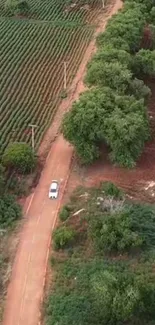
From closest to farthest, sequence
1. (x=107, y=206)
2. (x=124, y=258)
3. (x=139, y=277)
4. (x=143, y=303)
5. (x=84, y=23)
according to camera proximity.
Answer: (x=143, y=303) < (x=139, y=277) < (x=124, y=258) < (x=107, y=206) < (x=84, y=23)

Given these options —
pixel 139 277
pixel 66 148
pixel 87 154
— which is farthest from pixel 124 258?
pixel 66 148

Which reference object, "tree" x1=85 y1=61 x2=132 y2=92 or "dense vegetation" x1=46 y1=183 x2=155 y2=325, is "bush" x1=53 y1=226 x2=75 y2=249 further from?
"tree" x1=85 y1=61 x2=132 y2=92

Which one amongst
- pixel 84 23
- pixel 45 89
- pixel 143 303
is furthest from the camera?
pixel 84 23

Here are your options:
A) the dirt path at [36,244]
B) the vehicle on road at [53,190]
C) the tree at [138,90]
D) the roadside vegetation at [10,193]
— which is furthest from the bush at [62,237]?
the tree at [138,90]

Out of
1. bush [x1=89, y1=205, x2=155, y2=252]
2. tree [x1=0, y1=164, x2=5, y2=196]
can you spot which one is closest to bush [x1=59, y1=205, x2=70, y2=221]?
bush [x1=89, y1=205, x2=155, y2=252]

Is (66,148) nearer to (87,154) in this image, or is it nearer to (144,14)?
(87,154)

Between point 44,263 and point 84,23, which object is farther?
point 84,23

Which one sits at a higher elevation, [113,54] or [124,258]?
[113,54]
